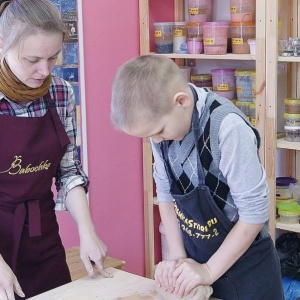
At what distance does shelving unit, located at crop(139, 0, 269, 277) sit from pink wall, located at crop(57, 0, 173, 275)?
52mm

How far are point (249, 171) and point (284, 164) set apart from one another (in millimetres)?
1684

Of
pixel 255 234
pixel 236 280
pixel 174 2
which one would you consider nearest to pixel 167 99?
pixel 255 234

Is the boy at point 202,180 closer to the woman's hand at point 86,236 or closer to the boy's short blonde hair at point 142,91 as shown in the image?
the boy's short blonde hair at point 142,91

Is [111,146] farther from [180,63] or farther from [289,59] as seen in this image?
[289,59]


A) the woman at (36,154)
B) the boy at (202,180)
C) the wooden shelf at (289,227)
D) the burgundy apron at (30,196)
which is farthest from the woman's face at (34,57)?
the wooden shelf at (289,227)

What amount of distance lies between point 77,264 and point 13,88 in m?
1.27

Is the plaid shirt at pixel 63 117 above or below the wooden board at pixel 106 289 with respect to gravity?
above

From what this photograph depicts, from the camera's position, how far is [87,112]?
296 cm

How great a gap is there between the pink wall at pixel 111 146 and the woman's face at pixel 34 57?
1352 millimetres

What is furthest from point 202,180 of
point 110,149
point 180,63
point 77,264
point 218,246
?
point 180,63

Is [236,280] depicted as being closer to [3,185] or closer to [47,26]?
[3,185]

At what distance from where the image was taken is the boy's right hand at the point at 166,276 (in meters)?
1.42

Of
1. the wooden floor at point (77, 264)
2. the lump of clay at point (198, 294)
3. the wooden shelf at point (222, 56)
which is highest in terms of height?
the wooden shelf at point (222, 56)

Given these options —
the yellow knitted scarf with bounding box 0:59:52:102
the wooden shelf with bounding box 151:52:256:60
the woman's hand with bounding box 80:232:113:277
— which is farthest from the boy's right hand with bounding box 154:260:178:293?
the wooden shelf with bounding box 151:52:256:60
